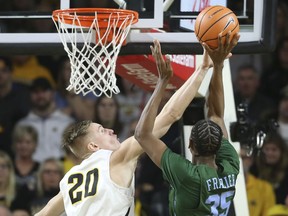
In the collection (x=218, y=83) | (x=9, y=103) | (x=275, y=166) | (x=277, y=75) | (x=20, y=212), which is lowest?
(x=20, y=212)

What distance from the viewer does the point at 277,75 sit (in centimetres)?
968

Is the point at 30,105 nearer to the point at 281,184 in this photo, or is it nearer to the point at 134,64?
the point at 281,184

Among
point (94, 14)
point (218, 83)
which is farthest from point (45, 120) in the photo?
point (218, 83)

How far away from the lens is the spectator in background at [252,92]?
31.4ft

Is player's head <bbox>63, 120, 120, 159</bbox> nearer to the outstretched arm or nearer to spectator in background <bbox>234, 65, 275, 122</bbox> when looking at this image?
the outstretched arm

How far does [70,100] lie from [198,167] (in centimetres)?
493

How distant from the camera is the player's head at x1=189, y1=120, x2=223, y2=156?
4797mm

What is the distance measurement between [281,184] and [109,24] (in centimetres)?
407

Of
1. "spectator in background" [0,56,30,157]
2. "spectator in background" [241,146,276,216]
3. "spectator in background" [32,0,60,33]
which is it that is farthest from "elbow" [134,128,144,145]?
"spectator in background" [32,0,60,33]

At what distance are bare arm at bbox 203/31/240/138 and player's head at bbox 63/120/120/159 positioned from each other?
2.14 feet

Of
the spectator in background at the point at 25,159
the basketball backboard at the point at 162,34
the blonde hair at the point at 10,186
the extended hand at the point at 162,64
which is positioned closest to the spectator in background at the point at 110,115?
the spectator in background at the point at 25,159

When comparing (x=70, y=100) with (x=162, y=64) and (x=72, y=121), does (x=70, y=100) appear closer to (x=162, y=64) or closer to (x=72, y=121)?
(x=72, y=121)

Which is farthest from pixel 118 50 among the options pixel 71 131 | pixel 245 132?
pixel 245 132

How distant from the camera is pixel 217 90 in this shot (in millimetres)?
5234
